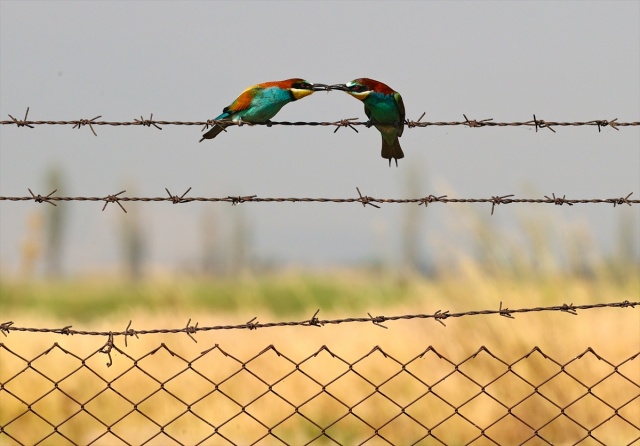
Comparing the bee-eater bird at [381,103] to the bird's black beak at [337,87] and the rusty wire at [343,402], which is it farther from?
the rusty wire at [343,402]

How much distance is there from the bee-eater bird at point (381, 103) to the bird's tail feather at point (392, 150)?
8 centimetres

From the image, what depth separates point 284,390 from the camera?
7355mm

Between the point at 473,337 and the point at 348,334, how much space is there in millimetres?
2166

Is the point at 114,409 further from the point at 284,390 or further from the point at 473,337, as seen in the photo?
the point at 473,337

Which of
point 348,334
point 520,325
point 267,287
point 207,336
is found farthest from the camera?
point 267,287

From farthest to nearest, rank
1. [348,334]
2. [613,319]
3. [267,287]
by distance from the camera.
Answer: [267,287] → [348,334] → [613,319]

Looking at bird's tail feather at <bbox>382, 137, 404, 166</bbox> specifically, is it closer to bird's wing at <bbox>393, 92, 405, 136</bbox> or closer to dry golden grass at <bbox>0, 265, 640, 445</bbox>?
bird's wing at <bbox>393, 92, 405, 136</bbox>

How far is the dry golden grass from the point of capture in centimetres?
624

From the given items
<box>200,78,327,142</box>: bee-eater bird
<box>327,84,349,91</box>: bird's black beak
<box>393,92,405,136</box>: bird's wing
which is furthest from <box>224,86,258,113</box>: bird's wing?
<box>393,92,405,136</box>: bird's wing

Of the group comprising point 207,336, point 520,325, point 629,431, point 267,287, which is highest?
point 520,325

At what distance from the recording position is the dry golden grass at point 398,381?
20.5 feet

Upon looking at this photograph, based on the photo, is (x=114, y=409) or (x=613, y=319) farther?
(x=114, y=409)

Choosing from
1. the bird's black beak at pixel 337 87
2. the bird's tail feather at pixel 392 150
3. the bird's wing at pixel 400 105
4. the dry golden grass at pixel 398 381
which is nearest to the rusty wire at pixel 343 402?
the dry golden grass at pixel 398 381

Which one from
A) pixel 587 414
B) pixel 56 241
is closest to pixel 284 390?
pixel 587 414
